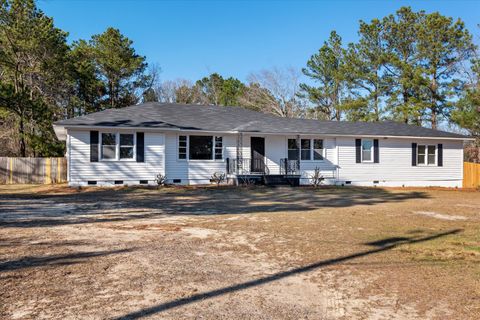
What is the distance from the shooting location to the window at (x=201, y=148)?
19.0 meters

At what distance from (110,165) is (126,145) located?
1.19 m

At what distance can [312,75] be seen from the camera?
37.5 m

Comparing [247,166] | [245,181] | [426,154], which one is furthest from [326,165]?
[426,154]

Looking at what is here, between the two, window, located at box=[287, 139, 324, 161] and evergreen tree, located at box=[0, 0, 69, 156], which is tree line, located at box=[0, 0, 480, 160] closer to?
evergreen tree, located at box=[0, 0, 69, 156]

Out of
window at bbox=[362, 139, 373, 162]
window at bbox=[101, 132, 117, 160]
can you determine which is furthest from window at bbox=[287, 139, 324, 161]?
window at bbox=[101, 132, 117, 160]

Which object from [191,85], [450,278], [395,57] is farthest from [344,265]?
[191,85]

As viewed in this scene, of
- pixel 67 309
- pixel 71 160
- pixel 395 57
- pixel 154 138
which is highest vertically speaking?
pixel 395 57

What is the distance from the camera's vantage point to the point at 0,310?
3.61 meters

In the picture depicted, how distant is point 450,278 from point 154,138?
49.3 feet

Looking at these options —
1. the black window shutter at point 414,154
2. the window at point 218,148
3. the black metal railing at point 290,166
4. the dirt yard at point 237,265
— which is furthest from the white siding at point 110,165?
the black window shutter at point 414,154

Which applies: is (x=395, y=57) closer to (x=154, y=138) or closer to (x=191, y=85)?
(x=154, y=138)

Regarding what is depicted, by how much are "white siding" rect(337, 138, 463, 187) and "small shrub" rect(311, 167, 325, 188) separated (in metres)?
1.41

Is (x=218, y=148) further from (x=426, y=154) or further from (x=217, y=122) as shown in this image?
(x=426, y=154)

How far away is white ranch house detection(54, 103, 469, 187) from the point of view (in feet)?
56.5
